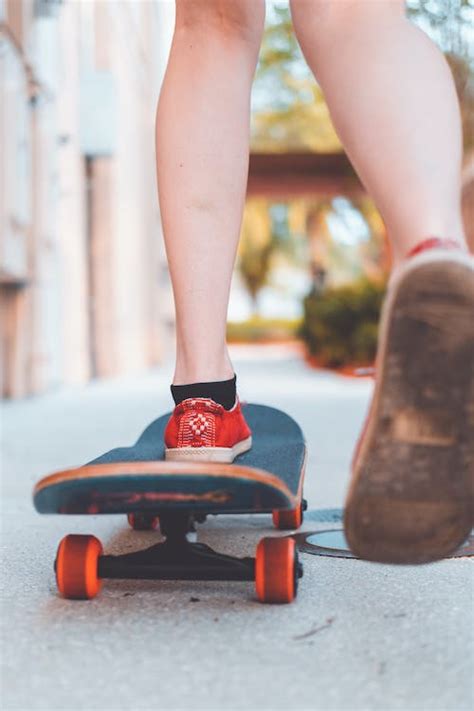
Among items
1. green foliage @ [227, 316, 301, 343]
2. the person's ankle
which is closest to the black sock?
the person's ankle

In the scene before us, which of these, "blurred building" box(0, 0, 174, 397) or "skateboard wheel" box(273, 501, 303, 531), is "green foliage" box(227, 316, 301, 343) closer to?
"blurred building" box(0, 0, 174, 397)

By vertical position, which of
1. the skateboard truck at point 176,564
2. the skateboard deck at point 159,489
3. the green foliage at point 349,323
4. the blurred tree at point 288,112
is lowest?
the green foliage at point 349,323

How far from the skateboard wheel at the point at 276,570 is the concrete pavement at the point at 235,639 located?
0.7 inches

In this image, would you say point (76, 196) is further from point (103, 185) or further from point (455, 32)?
point (455, 32)

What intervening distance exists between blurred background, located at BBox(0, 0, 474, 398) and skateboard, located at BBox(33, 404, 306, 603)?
938 mm

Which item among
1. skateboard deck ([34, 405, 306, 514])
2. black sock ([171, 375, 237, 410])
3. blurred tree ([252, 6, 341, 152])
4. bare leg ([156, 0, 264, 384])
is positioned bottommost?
skateboard deck ([34, 405, 306, 514])

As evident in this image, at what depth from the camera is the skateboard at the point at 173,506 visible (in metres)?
1.06

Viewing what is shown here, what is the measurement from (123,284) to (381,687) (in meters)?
9.33

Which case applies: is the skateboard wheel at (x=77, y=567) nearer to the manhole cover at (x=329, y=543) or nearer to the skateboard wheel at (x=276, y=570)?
the skateboard wheel at (x=276, y=570)

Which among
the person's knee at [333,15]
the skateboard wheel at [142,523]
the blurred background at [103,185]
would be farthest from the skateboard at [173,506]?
the blurred background at [103,185]

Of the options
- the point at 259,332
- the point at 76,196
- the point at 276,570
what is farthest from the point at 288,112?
the point at 276,570

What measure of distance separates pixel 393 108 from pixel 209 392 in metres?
0.45

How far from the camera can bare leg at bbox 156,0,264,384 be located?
131cm

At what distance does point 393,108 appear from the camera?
3.64 ft
